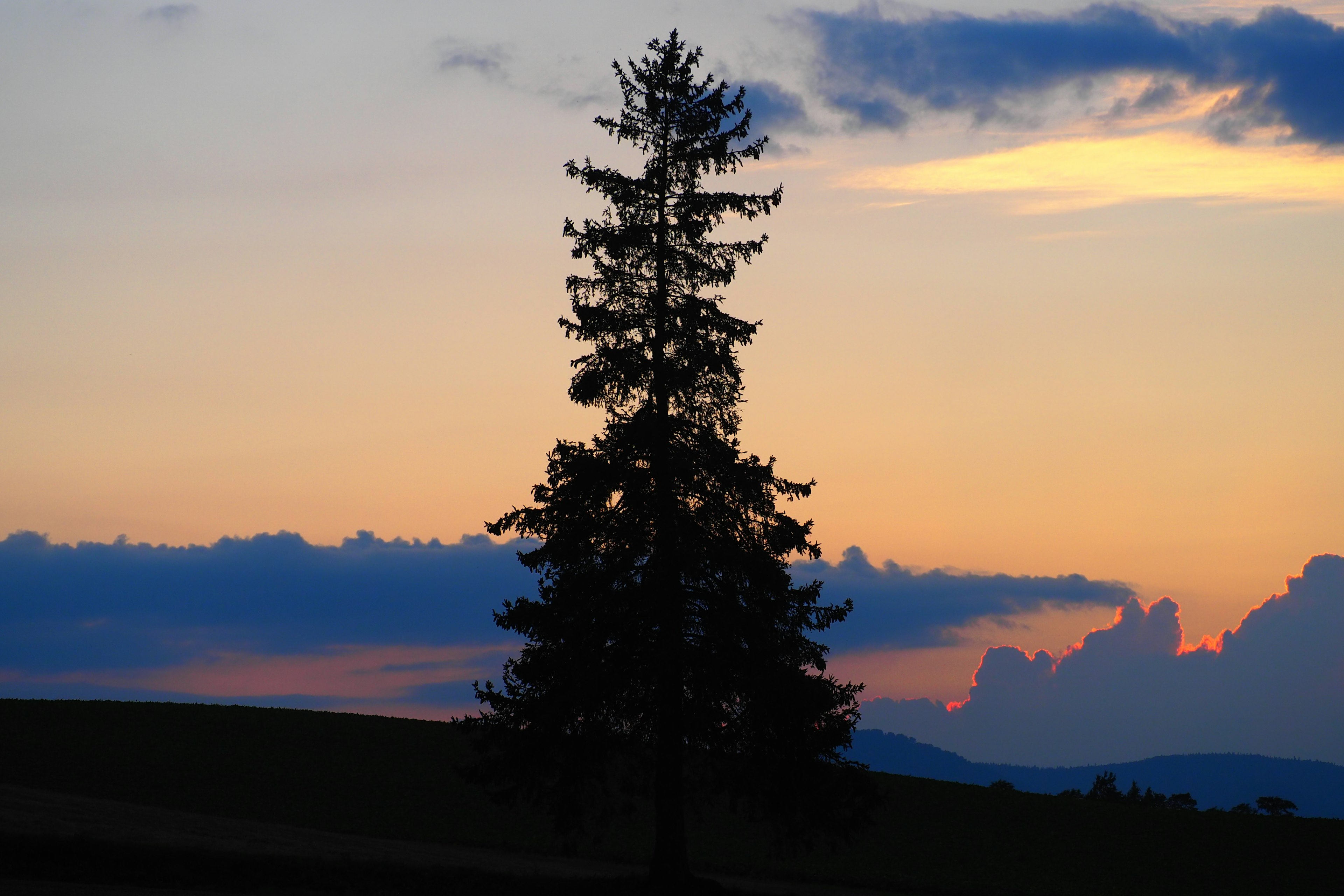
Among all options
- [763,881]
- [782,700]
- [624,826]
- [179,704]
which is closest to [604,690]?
[782,700]

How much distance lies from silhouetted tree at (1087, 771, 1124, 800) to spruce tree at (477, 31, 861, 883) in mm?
58497

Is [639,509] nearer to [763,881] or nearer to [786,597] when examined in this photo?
[786,597]

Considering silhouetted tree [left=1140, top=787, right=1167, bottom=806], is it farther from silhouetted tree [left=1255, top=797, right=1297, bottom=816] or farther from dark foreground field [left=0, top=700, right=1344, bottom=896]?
dark foreground field [left=0, top=700, right=1344, bottom=896]

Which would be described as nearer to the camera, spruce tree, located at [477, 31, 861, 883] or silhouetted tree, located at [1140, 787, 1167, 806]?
spruce tree, located at [477, 31, 861, 883]

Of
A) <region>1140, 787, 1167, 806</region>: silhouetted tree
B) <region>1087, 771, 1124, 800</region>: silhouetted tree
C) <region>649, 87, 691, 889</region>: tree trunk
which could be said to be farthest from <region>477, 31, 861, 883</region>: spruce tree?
<region>1087, 771, 1124, 800</region>: silhouetted tree

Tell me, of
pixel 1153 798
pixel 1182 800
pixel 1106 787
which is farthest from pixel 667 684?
pixel 1182 800

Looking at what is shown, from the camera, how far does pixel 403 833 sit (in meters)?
42.5

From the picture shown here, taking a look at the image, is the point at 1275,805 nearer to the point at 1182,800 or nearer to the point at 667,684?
the point at 1182,800

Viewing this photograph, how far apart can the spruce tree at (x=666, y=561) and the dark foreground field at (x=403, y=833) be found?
332cm

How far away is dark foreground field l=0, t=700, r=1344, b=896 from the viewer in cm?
2648

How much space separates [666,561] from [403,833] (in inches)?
909

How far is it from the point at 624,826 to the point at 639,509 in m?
27.2

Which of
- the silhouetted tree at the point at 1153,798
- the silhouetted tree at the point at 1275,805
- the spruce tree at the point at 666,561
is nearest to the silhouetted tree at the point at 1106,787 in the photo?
the silhouetted tree at the point at 1153,798

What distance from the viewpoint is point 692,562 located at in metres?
25.9
